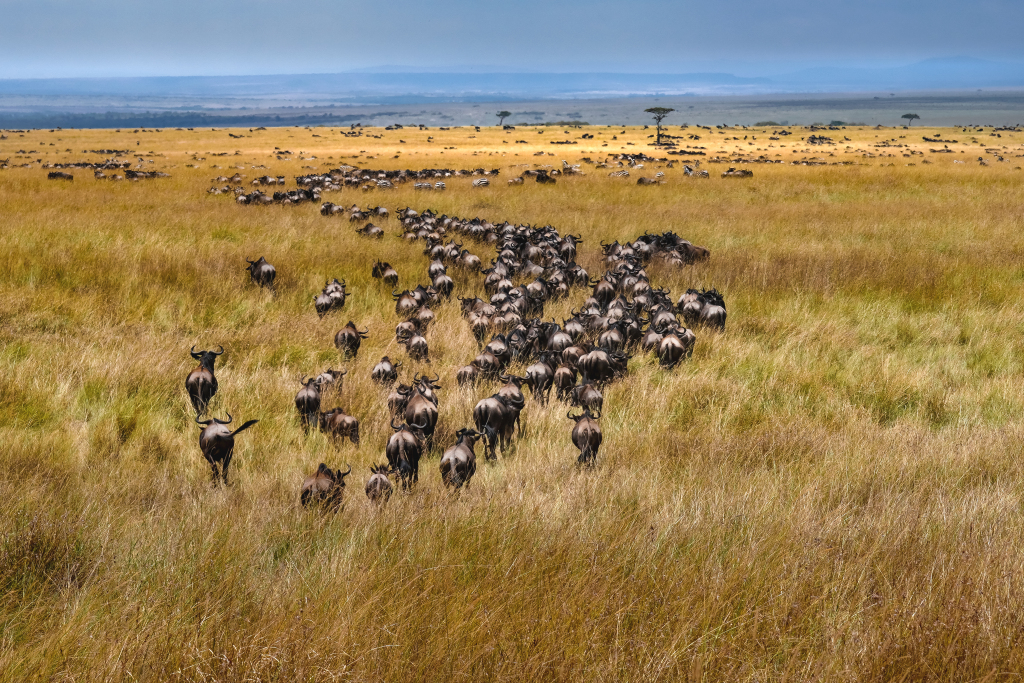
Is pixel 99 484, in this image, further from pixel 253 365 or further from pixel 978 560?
pixel 978 560

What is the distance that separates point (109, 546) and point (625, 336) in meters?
5.82

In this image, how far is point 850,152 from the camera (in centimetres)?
5078

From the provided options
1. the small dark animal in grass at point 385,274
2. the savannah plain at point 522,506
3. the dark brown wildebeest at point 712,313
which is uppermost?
the small dark animal in grass at point 385,274

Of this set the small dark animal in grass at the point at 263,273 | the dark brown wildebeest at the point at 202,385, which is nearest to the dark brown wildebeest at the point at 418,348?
the dark brown wildebeest at the point at 202,385

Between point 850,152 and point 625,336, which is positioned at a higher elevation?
point 850,152

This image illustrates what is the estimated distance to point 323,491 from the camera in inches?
155

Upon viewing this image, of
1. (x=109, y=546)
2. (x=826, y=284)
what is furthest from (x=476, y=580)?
(x=826, y=284)

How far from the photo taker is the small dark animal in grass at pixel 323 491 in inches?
154

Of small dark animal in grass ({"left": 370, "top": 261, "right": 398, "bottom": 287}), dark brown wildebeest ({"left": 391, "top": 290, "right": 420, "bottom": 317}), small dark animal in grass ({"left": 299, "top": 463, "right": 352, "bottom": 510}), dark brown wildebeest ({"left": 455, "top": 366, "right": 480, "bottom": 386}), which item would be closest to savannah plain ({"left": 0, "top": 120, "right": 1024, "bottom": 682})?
small dark animal in grass ({"left": 299, "top": 463, "right": 352, "bottom": 510})

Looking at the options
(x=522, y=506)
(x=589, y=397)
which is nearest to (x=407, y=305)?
(x=589, y=397)

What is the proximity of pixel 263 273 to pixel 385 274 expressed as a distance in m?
1.99

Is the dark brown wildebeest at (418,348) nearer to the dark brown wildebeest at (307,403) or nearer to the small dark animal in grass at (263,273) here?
the dark brown wildebeest at (307,403)

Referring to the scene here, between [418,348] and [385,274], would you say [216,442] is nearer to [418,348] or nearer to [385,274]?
[418,348]

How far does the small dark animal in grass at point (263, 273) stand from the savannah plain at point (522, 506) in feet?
→ 0.58
